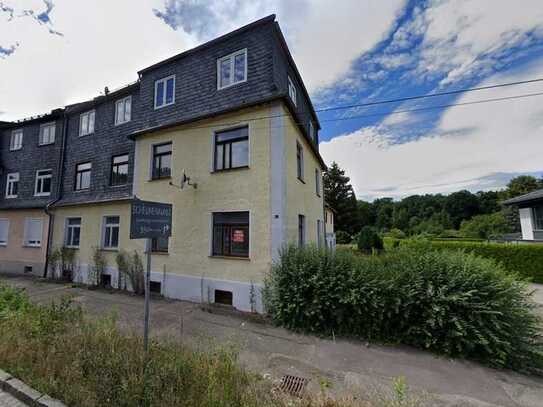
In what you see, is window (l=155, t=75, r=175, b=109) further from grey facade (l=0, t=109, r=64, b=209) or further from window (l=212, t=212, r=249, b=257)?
grey facade (l=0, t=109, r=64, b=209)

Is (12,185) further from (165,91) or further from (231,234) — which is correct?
(231,234)

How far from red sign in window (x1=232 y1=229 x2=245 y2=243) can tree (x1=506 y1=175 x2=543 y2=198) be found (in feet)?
155

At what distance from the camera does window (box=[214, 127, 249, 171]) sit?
774 centimetres

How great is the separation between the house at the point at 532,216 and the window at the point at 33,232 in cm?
3118

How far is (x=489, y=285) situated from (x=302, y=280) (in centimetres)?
374

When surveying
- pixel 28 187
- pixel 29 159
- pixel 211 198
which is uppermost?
pixel 29 159

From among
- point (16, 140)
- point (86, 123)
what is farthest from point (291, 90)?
point (16, 140)

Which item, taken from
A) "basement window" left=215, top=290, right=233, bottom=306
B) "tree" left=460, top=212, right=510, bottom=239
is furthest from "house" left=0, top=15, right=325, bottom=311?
"tree" left=460, top=212, right=510, bottom=239

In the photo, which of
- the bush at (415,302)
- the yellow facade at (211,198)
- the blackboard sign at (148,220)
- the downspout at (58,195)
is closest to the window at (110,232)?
the yellow facade at (211,198)

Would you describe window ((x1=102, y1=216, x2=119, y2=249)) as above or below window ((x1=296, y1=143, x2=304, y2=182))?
below

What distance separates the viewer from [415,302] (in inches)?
188

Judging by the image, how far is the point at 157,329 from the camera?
5.66 meters

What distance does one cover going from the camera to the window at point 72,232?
1135 centimetres

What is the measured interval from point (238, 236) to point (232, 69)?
593 cm
